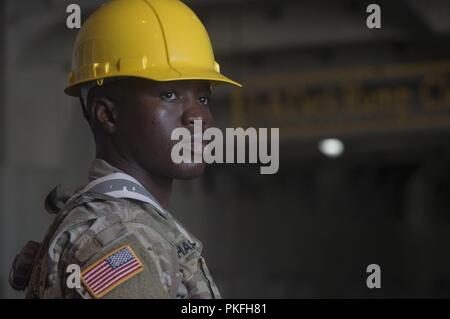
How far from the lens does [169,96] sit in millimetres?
1979

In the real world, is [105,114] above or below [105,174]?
above

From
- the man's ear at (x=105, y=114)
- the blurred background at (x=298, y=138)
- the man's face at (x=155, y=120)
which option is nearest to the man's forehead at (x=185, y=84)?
the man's face at (x=155, y=120)

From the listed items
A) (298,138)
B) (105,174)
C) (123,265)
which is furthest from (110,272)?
(298,138)

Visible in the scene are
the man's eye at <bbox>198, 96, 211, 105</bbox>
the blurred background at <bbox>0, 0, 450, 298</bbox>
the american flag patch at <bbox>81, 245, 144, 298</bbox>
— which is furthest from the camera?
the blurred background at <bbox>0, 0, 450, 298</bbox>

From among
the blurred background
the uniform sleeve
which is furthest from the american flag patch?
the blurred background

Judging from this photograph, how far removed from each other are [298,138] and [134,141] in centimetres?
437

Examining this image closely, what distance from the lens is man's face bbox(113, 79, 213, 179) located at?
6.42ft

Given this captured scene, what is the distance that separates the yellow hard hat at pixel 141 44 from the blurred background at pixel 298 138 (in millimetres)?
3523

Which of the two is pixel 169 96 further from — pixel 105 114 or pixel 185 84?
pixel 105 114

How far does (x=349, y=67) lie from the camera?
6188 millimetres

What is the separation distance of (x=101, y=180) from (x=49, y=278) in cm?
26

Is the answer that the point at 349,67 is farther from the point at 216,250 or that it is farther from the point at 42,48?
the point at 42,48

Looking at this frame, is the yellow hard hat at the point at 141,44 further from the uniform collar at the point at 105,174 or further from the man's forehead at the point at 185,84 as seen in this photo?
the uniform collar at the point at 105,174

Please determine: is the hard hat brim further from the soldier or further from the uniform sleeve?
the uniform sleeve
